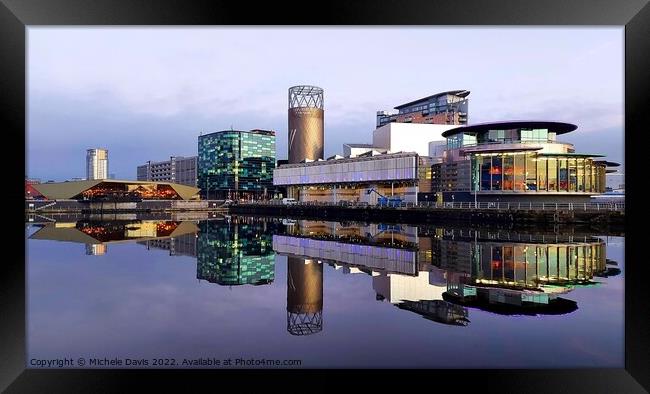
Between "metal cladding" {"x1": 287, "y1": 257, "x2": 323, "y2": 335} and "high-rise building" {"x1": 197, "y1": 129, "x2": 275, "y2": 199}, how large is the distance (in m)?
115

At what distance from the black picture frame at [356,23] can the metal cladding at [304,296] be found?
4.14m

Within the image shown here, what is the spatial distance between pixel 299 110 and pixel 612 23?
93297 mm

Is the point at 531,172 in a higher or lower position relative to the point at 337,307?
higher

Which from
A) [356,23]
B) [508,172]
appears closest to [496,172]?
[508,172]

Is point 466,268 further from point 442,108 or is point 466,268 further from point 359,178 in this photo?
point 442,108

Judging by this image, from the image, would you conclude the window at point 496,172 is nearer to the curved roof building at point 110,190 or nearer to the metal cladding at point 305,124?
the metal cladding at point 305,124

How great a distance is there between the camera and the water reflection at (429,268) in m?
11.7

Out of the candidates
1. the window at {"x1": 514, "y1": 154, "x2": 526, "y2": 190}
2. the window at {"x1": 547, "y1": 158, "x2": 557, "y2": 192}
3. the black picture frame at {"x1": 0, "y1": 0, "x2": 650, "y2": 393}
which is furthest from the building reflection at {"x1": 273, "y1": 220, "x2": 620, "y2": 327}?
the window at {"x1": 547, "y1": 158, "x2": 557, "y2": 192}

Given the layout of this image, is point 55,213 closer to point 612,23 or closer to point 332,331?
point 332,331

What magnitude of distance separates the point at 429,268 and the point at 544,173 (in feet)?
121

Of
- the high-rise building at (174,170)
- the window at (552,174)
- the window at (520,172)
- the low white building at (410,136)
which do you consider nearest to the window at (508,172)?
the window at (520,172)

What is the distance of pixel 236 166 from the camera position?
13550 centimetres
